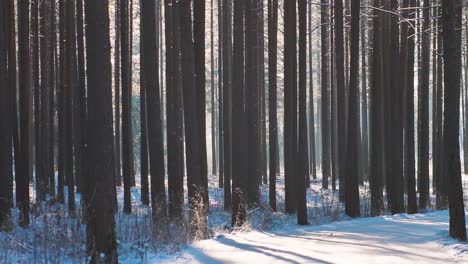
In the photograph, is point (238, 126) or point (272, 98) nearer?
point (238, 126)

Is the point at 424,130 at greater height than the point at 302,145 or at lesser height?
greater

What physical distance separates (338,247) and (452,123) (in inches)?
117

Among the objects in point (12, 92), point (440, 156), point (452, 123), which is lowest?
point (440, 156)

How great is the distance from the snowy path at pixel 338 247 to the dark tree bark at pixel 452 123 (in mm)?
429

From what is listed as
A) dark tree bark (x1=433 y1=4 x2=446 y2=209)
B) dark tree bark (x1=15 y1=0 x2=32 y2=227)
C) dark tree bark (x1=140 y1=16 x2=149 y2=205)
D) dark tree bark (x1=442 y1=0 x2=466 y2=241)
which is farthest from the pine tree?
dark tree bark (x1=15 y1=0 x2=32 y2=227)

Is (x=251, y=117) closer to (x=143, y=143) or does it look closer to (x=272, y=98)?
(x=272, y=98)

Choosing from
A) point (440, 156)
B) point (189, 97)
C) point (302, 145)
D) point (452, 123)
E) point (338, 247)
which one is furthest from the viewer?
point (440, 156)

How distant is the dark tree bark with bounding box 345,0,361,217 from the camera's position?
13.8 m

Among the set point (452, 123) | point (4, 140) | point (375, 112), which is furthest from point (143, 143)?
point (452, 123)

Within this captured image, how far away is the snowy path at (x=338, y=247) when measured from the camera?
24.2ft

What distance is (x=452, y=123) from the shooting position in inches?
343

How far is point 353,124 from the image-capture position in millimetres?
14125

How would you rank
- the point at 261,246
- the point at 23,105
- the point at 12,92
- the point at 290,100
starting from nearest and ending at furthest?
the point at 261,246 → the point at 23,105 → the point at 12,92 → the point at 290,100

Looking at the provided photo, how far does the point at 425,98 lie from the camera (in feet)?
54.1
